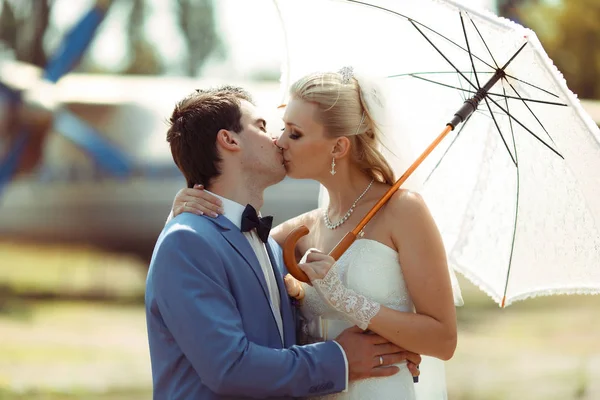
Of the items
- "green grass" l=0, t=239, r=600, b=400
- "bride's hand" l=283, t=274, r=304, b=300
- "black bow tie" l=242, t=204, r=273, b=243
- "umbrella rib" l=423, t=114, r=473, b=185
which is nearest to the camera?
"black bow tie" l=242, t=204, r=273, b=243

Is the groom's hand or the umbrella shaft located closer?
the groom's hand

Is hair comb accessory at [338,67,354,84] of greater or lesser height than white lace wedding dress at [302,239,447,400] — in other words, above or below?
above

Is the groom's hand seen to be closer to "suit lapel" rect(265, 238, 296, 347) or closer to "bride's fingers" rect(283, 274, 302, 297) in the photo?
"suit lapel" rect(265, 238, 296, 347)

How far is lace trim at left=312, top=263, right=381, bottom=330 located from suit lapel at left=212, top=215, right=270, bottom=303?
196mm

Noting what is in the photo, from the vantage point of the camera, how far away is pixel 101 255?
67.4 feet

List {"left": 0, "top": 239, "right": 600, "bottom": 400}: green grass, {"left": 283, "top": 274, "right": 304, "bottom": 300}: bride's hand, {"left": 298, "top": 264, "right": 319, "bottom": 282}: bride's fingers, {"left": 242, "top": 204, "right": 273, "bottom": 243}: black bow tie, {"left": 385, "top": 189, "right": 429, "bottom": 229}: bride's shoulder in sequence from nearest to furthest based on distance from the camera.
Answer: {"left": 298, "top": 264, "right": 319, "bottom": 282}: bride's fingers < {"left": 242, "top": 204, "right": 273, "bottom": 243}: black bow tie < {"left": 385, "top": 189, "right": 429, "bottom": 229}: bride's shoulder < {"left": 283, "top": 274, "right": 304, "bottom": 300}: bride's hand < {"left": 0, "top": 239, "right": 600, "bottom": 400}: green grass

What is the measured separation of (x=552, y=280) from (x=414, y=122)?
871 millimetres

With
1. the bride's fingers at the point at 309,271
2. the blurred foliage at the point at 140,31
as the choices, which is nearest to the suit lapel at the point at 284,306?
the bride's fingers at the point at 309,271

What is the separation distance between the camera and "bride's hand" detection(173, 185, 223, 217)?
9.20 feet

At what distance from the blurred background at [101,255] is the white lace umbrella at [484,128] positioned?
482 cm

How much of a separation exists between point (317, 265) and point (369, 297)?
37 cm

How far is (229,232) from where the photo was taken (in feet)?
9.11

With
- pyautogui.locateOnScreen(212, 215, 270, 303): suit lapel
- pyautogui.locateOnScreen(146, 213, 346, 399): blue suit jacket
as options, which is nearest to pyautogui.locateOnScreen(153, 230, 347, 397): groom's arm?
pyautogui.locateOnScreen(146, 213, 346, 399): blue suit jacket

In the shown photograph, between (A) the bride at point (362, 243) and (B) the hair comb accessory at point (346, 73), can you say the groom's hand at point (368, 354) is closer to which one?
(A) the bride at point (362, 243)
